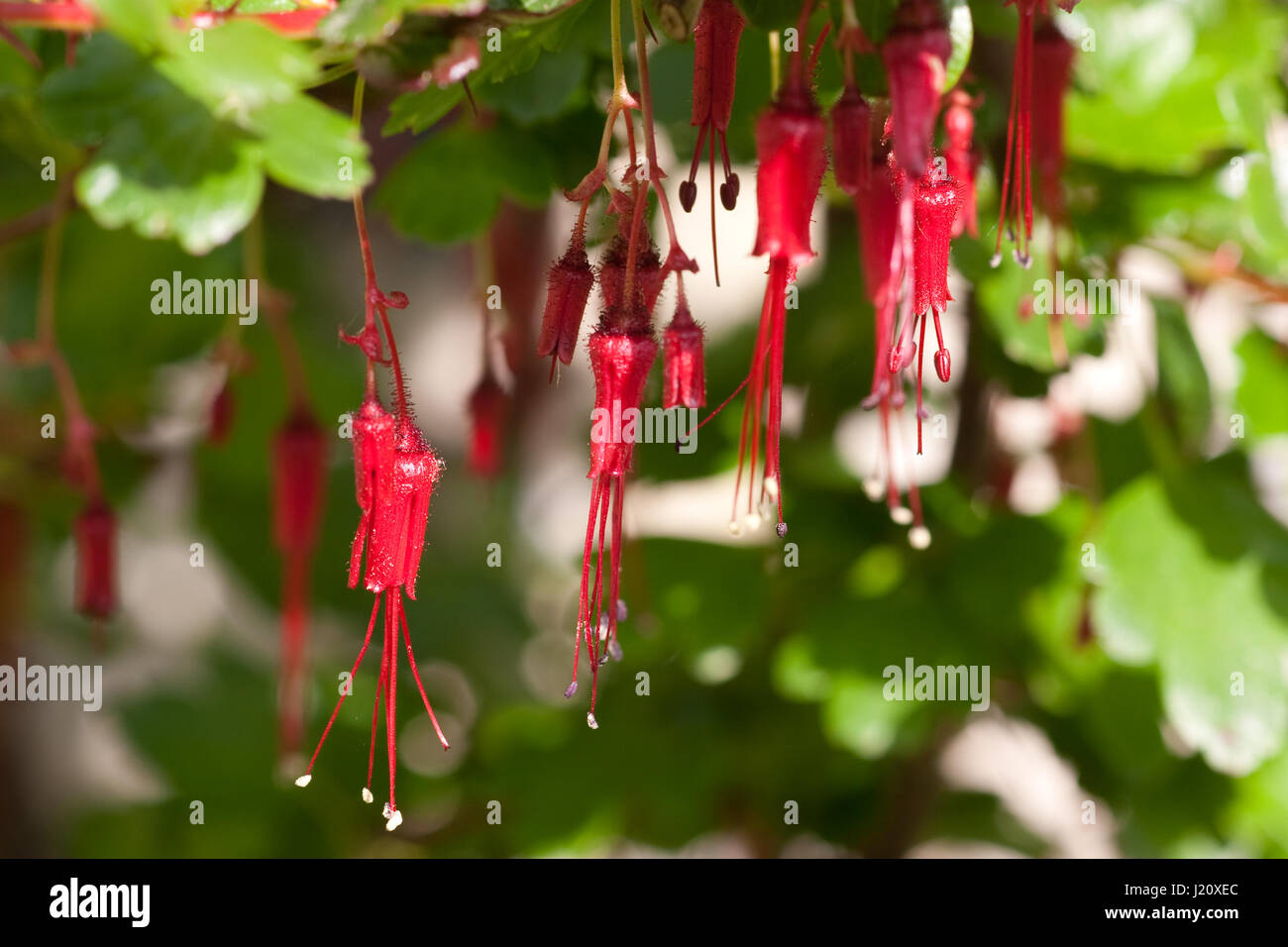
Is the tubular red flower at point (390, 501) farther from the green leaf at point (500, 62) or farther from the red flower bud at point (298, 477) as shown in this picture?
the red flower bud at point (298, 477)

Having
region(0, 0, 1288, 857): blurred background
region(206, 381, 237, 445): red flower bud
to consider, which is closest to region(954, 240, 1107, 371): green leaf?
region(0, 0, 1288, 857): blurred background

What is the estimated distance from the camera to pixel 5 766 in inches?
57.1

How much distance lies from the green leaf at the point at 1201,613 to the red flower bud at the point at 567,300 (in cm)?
42

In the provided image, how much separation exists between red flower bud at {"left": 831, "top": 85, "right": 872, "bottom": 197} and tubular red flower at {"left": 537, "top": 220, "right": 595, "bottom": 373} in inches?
3.9

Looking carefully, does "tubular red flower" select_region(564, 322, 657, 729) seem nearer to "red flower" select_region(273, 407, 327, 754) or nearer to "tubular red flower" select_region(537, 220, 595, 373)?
"tubular red flower" select_region(537, 220, 595, 373)

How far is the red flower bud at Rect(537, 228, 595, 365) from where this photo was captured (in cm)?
43

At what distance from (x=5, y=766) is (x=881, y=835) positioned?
3.78 ft

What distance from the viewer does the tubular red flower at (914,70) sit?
1.15 feet

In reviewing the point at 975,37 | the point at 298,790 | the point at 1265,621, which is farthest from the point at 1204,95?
the point at 298,790

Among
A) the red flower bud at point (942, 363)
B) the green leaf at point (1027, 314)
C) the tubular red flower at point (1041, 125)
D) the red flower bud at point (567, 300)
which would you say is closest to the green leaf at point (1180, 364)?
the green leaf at point (1027, 314)

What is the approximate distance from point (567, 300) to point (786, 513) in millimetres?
378

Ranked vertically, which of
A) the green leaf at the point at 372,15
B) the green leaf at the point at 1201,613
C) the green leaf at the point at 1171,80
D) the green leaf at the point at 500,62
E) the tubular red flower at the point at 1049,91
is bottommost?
the green leaf at the point at 1201,613

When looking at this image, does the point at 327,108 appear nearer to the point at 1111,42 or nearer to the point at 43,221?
the point at 43,221

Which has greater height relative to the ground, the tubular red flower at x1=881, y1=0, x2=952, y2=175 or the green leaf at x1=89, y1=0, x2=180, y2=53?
the green leaf at x1=89, y1=0, x2=180, y2=53
